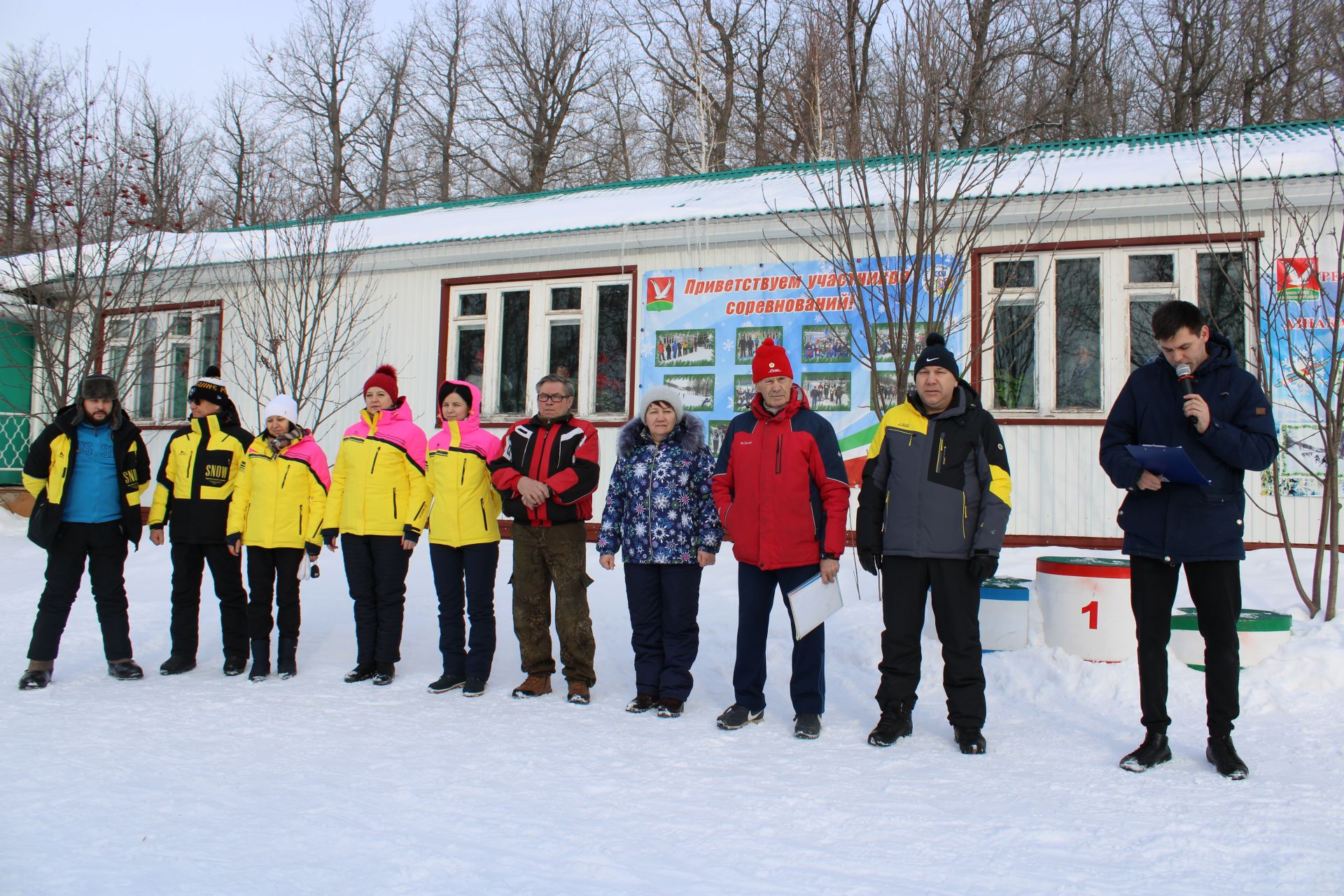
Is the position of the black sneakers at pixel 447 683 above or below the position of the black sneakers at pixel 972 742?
below

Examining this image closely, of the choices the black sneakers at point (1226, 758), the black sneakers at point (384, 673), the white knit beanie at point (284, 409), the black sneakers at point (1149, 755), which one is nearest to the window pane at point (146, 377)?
the white knit beanie at point (284, 409)

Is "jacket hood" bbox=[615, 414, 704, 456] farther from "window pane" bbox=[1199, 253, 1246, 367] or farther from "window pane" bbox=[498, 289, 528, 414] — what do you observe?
"window pane" bbox=[498, 289, 528, 414]

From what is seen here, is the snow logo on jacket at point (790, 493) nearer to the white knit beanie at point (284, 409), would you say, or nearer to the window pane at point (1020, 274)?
the white knit beanie at point (284, 409)

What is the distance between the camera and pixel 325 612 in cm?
772

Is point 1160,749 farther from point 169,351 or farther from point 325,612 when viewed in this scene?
point 169,351

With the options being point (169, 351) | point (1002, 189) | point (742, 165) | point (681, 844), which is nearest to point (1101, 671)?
point (681, 844)

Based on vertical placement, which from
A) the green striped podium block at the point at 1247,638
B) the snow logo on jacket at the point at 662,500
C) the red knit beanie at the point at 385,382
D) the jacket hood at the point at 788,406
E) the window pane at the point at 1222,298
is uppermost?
the window pane at the point at 1222,298

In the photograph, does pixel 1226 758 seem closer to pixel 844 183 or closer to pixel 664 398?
pixel 664 398

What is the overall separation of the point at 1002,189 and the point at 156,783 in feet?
24.5

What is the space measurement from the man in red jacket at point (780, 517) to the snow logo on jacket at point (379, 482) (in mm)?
1881

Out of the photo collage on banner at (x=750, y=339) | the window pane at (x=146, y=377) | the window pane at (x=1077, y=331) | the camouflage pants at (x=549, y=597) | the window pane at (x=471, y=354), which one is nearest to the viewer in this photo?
the camouflage pants at (x=549, y=597)

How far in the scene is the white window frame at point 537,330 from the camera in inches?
419

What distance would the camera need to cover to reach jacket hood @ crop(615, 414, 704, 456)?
5.21 metres

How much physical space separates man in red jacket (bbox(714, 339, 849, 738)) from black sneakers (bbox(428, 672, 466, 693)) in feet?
5.11
